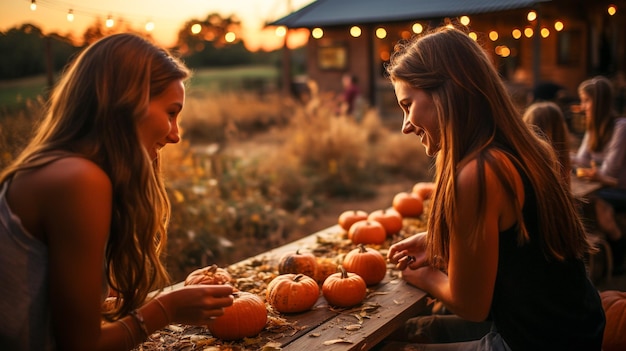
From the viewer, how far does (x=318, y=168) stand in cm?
949

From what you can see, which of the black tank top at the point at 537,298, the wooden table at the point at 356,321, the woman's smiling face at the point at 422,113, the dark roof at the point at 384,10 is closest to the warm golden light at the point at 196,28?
the dark roof at the point at 384,10

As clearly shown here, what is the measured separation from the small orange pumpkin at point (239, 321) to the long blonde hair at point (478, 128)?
2.63 feet

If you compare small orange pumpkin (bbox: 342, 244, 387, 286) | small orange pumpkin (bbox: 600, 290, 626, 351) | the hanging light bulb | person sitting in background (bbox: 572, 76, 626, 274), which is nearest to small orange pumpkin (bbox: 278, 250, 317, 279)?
small orange pumpkin (bbox: 342, 244, 387, 286)

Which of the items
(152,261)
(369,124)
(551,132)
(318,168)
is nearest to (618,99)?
(369,124)

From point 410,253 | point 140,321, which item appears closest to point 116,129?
point 140,321

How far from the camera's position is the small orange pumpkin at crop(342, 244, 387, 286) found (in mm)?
2639

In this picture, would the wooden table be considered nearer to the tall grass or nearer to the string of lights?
the tall grass

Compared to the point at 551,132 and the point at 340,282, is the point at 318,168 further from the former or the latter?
the point at 340,282

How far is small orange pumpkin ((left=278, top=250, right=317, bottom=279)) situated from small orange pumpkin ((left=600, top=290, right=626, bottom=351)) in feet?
5.23

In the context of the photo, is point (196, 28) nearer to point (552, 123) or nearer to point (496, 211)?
point (552, 123)

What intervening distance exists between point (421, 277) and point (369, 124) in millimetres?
8969

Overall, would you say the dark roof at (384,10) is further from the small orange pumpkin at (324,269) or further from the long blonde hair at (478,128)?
the long blonde hair at (478,128)

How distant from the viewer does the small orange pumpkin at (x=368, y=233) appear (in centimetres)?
323

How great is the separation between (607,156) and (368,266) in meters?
3.48
